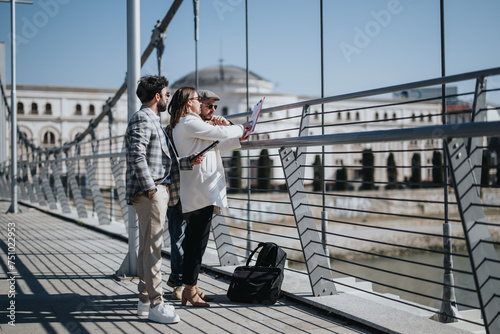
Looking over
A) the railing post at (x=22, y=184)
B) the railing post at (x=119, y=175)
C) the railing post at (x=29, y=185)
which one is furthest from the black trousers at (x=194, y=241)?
the railing post at (x=22, y=184)

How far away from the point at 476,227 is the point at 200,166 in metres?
1.84

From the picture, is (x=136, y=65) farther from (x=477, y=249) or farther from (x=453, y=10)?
(x=477, y=249)

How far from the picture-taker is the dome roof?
65562 mm

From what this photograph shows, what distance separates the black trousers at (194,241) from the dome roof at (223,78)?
60707 millimetres

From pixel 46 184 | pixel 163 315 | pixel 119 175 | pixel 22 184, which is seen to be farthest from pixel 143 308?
pixel 22 184

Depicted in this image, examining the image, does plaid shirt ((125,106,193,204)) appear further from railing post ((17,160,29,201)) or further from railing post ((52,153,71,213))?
railing post ((17,160,29,201))

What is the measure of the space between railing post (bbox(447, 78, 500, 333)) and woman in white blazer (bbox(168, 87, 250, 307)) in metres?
1.54

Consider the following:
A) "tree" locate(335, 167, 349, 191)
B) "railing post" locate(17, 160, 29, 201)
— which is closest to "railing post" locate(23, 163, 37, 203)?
"railing post" locate(17, 160, 29, 201)

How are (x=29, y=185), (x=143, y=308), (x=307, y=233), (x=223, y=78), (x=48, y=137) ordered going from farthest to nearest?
(x=223, y=78), (x=48, y=137), (x=29, y=185), (x=307, y=233), (x=143, y=308)

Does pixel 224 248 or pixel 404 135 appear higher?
pixel 404 135

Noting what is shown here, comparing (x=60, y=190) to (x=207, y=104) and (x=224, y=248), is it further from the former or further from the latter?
(x=207, y=104)

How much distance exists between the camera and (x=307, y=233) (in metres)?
3.90

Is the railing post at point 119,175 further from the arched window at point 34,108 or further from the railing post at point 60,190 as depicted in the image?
the arched window at point 34,108

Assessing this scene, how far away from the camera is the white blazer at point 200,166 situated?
3697 mm
